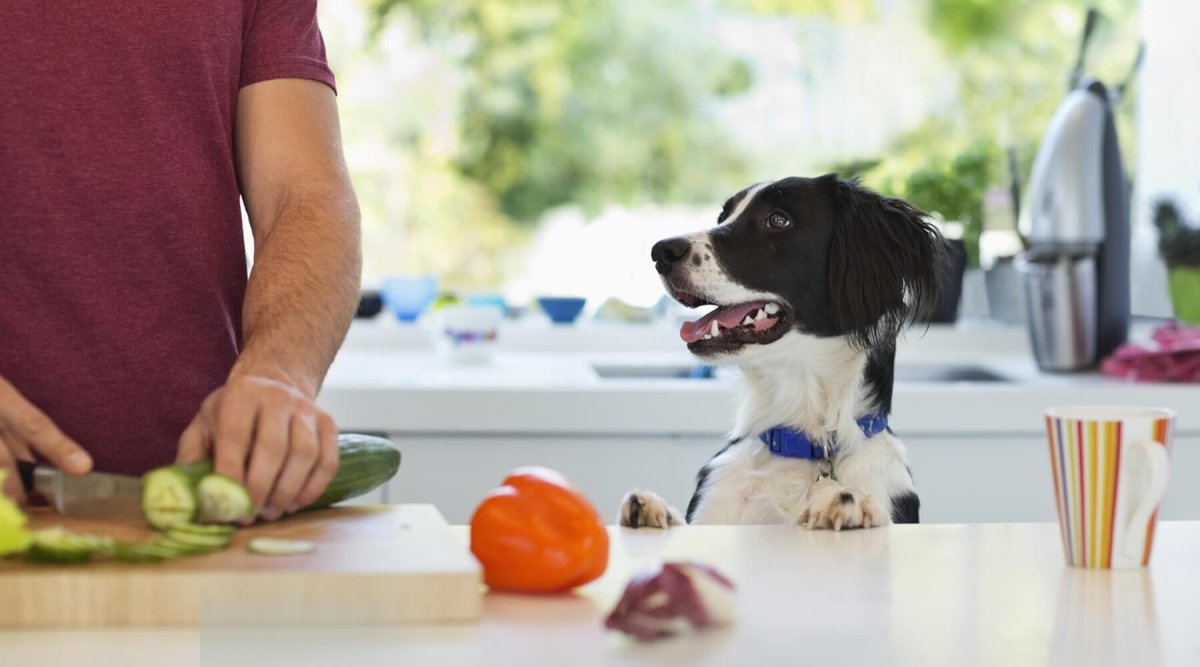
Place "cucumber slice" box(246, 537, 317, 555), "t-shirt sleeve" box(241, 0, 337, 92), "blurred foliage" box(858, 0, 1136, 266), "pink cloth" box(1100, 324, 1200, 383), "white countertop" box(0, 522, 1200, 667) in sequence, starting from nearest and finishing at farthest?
"white countertop" box(0, 522, 1200, 667)
"cucumber slice" box(246, 537, 317, 555)
"t-shirt sleeve" box(241, 0, 337, 92)
"pink cloth" box(1100, 324, 1200, 383)
"blurred foliage" box(858, 0, 1136, 266)

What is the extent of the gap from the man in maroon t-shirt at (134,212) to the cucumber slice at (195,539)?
0.45 meters

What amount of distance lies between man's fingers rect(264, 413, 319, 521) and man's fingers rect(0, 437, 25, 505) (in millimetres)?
238

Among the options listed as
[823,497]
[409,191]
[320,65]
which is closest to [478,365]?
[320,65]

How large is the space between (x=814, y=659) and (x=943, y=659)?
82 millimetres

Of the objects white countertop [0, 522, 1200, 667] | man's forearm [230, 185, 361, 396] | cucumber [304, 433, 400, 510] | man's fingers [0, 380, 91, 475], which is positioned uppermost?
man's forearm [230, 185, 361, 396]

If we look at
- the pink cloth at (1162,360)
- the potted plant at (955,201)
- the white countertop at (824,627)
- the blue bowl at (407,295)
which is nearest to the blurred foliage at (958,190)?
the potted plant at (955,201)

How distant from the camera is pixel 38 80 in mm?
1456

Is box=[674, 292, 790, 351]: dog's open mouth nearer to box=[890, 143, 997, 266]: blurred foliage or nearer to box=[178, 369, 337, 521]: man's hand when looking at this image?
box=[178, 369, 337, 521]: man's hand

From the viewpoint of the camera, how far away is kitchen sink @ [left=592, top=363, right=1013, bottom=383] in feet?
10.3

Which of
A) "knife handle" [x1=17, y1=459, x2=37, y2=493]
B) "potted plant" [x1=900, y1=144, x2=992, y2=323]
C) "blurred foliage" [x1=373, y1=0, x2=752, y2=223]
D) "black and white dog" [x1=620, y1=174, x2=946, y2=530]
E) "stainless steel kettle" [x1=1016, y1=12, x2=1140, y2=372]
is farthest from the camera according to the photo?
"blurred foliage" [x1=373, y1=0, x2=752, y2=223]

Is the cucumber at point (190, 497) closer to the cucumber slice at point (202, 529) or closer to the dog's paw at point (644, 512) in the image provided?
the cucumber slice at point (202, 529)

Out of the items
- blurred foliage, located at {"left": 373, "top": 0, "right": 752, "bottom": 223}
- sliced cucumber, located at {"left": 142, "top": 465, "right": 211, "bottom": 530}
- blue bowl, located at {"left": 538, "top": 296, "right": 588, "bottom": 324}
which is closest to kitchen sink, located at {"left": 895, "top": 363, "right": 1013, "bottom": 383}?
blue bowl, located at {"left": 538, "top": 296, "right": 588, "bottom": 324}

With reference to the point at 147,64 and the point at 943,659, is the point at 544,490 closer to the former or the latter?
the point at 943,659

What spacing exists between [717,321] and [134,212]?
83 centimetres
